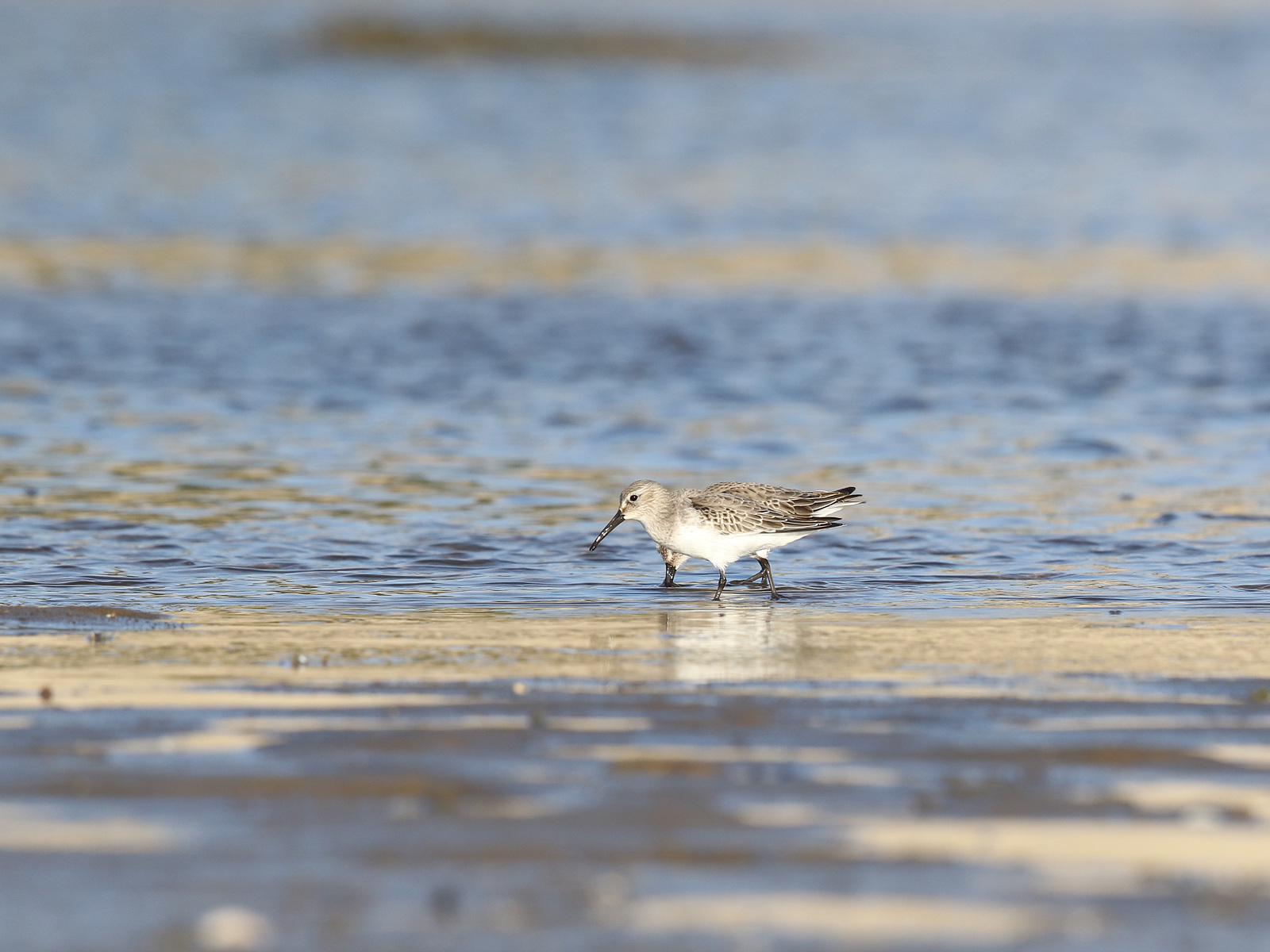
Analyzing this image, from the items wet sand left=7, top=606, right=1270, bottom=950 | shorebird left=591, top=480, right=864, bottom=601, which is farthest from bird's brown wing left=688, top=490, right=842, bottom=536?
wet sand left=7, top=606, right=1270, bottom=950

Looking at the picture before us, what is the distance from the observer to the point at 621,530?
12.9 meters

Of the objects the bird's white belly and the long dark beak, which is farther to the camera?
the long dark beak

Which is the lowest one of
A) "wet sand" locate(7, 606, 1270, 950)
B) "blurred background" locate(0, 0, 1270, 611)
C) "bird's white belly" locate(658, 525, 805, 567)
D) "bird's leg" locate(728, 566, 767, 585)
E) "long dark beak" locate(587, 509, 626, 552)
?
"wet sand" locate(7, 606, 1270, 950)

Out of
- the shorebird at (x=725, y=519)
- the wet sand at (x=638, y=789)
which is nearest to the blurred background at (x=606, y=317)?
the shorebird at (x=725, y=519)

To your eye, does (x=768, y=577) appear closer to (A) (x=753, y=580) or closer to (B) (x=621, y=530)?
(A) (x=753, y=580)

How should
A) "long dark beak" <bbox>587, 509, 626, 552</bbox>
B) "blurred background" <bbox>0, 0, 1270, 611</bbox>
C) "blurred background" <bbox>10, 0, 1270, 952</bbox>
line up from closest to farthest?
"blurred background" <bbox>10, 0, 1270, 952</bbox>
"long dark beak" <bbox>587, 509, 626, 552</bbox>
"blurred background" <bbox>0, 0, 1270, 611</bbox>

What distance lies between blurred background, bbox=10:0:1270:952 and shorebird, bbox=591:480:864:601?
1.13ft

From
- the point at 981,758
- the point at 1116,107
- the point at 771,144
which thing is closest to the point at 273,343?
the point at 981,758

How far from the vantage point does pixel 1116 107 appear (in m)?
42.2

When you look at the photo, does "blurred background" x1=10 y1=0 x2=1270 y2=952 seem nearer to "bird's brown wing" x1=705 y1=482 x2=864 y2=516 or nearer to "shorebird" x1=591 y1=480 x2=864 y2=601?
"shorebird" x1=591 y1=480 x2=864 y2=601

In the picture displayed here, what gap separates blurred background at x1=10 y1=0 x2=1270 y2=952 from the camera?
544cm

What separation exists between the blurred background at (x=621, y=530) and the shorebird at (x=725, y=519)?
0.34 meters

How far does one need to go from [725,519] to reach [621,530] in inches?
99.1

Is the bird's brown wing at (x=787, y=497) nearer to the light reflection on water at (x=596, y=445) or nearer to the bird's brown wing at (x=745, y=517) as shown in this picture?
the bird's brown wing at (x=745, y=517)
